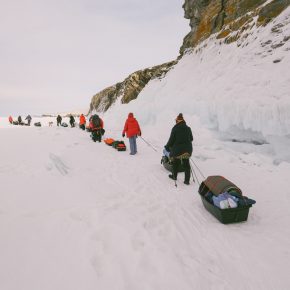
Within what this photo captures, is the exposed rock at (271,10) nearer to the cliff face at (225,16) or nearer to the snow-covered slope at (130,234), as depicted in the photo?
the cliff face at (225,16)

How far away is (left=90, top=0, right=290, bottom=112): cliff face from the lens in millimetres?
13059

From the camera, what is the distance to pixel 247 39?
13266 millimetres

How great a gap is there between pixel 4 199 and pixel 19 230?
1256 millimetres

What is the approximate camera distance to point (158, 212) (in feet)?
16.6

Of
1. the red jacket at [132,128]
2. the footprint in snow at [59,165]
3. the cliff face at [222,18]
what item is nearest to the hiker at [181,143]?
the footprint in snow at [59,165]

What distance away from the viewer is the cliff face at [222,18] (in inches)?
514

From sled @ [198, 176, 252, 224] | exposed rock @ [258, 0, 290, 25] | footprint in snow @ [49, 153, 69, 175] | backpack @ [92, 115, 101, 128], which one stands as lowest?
sled @ [198, 176, 252, 224]

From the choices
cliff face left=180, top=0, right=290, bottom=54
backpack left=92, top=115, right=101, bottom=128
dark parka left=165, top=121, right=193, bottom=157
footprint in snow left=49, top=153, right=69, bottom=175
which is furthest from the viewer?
backpack left=92, top=115, right=101, bottom=128

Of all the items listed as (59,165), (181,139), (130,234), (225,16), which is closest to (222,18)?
(225,16)

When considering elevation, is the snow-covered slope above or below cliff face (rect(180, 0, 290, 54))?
below

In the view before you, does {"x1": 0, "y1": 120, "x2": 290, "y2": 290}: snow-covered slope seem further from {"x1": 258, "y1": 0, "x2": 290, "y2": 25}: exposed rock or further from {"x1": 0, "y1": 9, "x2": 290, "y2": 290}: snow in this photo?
{"x1": 258, "y1": 0, "x2": 290, "y2": 25}: exposed rock

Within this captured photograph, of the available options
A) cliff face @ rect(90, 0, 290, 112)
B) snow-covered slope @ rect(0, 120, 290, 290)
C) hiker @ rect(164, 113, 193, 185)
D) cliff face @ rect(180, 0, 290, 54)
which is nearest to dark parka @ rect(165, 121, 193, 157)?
hiker @ rect(164, 113, 193, 185)

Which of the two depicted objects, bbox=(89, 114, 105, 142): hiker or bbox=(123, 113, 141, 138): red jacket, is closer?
bbox=(123, 113, 141, 138): red jacket

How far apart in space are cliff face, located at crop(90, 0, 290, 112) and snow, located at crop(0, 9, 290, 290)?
192 cm
